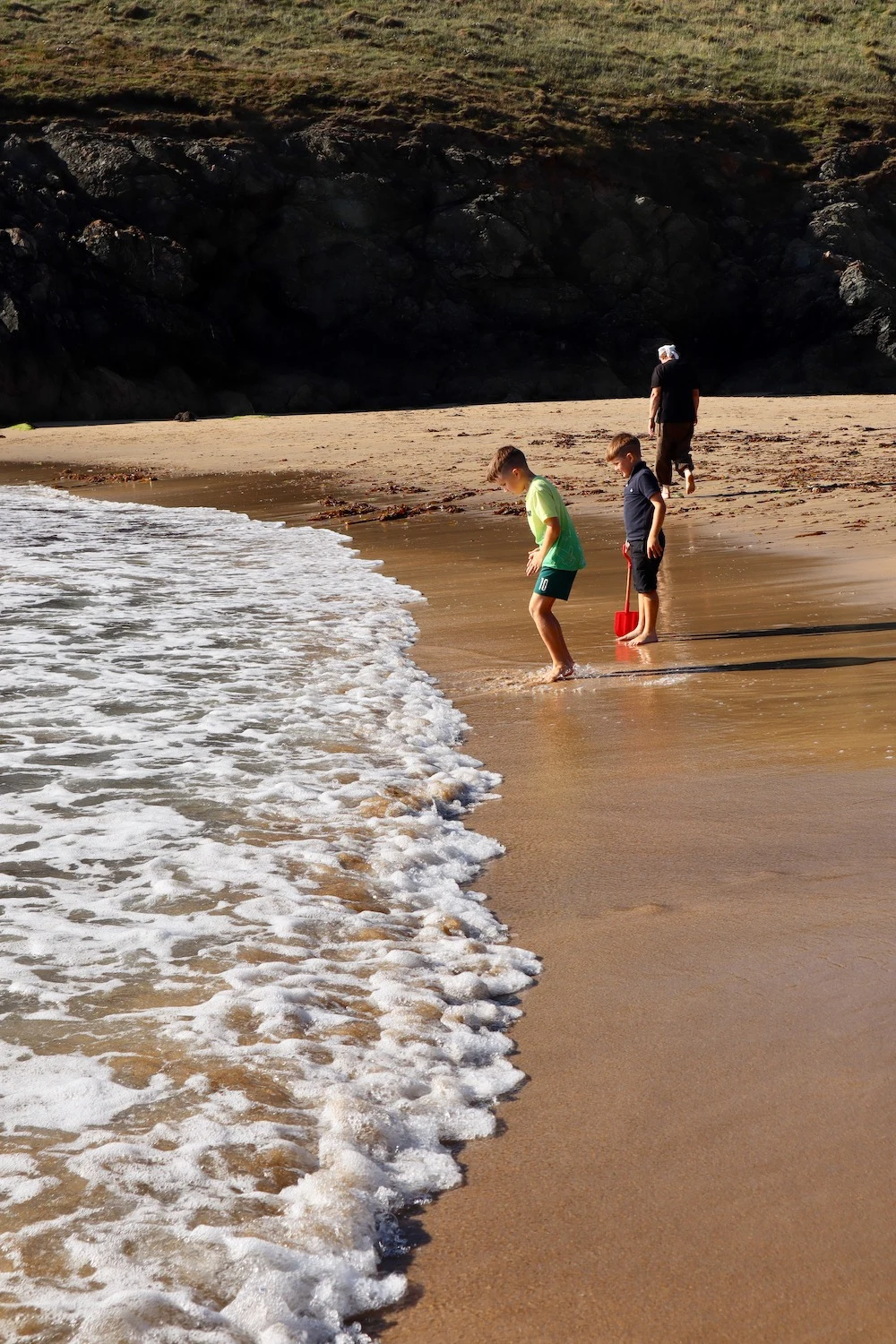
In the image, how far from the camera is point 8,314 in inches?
1248

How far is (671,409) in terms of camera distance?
13.4 meters

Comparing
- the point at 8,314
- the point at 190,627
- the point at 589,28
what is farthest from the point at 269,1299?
the point at 589,28

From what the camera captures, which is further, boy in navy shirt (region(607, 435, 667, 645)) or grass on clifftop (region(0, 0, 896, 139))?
grass on clifftop (region(0, 0, 896, 139))

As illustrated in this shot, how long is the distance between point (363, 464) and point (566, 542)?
13.1 metres

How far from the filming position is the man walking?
1338cm

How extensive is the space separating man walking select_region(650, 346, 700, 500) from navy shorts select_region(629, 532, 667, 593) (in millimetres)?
5781

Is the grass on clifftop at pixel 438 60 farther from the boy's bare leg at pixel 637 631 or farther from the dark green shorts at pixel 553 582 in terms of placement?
the dark green shorts at pixel 553 582

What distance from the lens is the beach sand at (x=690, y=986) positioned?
229cm

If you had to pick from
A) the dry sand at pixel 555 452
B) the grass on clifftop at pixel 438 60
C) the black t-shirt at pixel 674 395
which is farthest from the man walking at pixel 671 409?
the grass on clifftop at pixel 438 60

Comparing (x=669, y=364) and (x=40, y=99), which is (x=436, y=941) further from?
(x=40, y=99)

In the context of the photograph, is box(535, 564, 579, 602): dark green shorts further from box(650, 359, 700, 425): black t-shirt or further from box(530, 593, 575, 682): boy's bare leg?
box(650, 359, 700, 425): black t-shirt

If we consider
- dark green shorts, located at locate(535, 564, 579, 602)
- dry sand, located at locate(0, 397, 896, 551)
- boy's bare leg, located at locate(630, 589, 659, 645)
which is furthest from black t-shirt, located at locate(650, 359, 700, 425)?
dark green shorts, located at locate(535, 564, 579, 602)

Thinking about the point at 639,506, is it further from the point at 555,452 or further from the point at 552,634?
the point at 555,452

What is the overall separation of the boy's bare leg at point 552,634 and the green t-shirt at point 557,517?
0.22m
